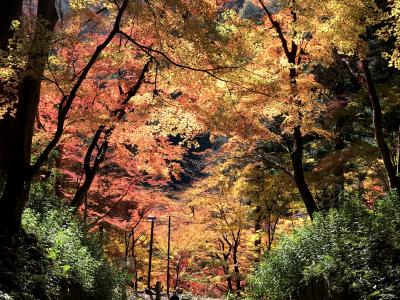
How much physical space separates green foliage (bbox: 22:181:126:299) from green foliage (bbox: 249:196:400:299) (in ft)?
13.0

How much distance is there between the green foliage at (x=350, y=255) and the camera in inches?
210

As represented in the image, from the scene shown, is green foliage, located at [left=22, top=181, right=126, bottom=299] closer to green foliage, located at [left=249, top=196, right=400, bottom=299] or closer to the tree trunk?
the tree trunk

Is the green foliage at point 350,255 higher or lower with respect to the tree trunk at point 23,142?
lower

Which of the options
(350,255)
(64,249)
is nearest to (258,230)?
(64,249)

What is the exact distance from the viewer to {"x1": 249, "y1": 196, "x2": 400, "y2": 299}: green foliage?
17.5 ft

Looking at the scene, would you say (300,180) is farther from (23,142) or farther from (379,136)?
(23,142)

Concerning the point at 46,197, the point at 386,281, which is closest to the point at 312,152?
the point at 46,197

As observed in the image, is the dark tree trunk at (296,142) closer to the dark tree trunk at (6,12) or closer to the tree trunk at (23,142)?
the tree trunk at (23,142)

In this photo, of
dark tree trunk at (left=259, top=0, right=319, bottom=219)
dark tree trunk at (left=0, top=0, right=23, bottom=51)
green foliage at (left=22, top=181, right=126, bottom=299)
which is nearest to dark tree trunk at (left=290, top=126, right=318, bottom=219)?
dark tree trunk at (left=259, top=0, right=319, bottom=219)

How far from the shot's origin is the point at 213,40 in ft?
23.4

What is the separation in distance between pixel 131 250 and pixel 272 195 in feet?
29.3

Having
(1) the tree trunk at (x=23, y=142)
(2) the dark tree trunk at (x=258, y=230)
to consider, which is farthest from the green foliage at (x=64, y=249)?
(2) the dark tree trunk at (x=258, y=230)

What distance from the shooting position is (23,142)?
6477mm

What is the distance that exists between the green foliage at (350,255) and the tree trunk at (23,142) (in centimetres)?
491
